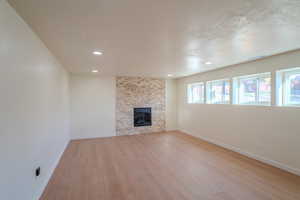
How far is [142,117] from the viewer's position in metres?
6.29

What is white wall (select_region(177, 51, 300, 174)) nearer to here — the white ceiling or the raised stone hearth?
the white ceiling

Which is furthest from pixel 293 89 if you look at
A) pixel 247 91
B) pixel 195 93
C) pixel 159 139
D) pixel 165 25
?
pixel 159 139

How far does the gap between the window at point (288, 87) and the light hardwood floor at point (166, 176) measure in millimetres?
1378

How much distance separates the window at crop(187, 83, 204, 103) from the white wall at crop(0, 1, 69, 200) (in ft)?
15.6

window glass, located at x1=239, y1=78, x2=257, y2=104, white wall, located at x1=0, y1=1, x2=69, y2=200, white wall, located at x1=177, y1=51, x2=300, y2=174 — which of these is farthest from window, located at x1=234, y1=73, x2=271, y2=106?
white wall, located at x1=0, y1=1, x2=69, y2=200

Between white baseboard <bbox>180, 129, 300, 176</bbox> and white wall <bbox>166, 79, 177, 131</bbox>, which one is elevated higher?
white wall <bbox>166, 79, 177, 131</bbox>

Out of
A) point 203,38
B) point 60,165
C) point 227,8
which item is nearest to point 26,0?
point 227,8

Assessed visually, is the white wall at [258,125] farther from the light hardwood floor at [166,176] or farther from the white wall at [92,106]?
the white wall at [92,106]

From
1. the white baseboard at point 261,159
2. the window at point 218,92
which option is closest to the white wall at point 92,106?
the window at point 218,92

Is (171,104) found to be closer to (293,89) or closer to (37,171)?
(293,89)

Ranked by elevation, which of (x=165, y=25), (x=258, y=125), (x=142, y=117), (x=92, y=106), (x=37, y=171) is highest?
(x=165, y=25)

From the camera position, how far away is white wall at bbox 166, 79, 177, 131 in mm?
6742

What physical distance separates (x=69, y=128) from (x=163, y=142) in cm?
324

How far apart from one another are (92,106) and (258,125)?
5043mm
